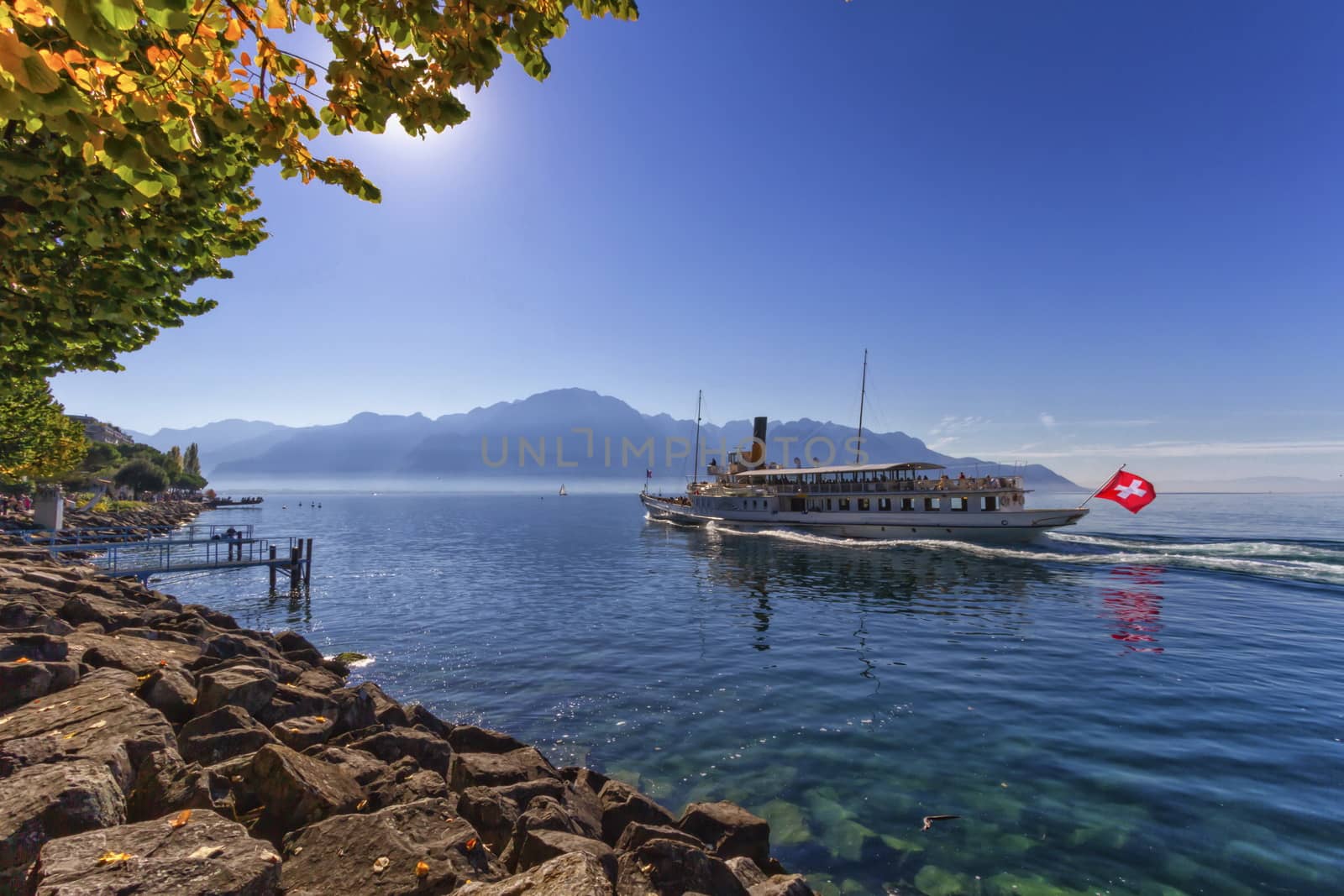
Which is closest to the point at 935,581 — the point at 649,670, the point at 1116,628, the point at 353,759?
the point at 1116,628

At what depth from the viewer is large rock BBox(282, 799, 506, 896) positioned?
479cm

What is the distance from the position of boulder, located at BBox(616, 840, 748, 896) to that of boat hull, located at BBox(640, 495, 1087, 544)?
157 ft

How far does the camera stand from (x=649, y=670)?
1780 cm

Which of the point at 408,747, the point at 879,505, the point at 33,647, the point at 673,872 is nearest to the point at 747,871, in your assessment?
the point at 673,872

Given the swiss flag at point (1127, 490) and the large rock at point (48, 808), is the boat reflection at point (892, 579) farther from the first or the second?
the large rock at point (48, 808)

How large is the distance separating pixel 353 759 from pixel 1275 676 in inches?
960

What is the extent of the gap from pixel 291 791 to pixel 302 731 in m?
2.61

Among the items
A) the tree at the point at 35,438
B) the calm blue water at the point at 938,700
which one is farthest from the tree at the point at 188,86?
the tree at the point at 35,438

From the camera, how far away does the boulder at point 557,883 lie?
13.9 feet

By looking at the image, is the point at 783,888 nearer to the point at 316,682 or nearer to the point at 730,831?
the point at 730,831

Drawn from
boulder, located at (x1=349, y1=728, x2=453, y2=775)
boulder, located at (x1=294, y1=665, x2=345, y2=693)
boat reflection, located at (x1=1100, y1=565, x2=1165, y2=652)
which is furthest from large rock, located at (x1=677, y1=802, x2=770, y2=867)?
boat reflection, located at (x1=1100, y1=565, x2=1165, y2=652)

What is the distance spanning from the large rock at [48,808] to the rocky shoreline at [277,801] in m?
0.01

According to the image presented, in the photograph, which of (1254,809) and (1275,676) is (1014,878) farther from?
(1275,676)

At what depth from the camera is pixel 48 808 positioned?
4.36 meters
